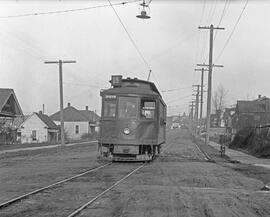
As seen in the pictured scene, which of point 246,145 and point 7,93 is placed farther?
point 7,93

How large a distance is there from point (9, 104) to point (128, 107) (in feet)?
109

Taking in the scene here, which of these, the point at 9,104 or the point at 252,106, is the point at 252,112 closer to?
the point at 252,106

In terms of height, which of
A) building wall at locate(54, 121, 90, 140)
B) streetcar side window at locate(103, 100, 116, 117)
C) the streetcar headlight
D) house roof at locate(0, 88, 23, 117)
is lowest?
building wall at locate(54, 121, 90, 140)

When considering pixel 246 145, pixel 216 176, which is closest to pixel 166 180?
pixel 216 176

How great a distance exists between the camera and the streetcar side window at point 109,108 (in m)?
21.6

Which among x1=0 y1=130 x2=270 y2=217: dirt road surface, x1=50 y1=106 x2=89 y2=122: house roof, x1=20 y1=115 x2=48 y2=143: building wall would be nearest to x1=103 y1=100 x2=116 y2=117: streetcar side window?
x1=0 y1=130 x2=270 y2=217: dirt road surface

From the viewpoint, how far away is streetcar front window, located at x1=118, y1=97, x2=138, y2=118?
70.3ft

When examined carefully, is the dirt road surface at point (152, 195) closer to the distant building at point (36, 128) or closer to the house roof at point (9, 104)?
the house roof at point (9, 104)

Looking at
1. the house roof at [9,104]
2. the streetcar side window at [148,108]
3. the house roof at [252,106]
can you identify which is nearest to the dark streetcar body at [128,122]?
the streetcar side window at [148,108]

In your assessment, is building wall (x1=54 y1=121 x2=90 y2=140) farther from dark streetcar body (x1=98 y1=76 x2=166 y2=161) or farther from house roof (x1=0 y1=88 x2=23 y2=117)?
dark streetcar body (x1=98 y1=76 x2=166 y2=161)

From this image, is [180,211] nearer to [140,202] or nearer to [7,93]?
[140,202]

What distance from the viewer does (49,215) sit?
8.53 m

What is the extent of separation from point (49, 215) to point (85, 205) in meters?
1.18

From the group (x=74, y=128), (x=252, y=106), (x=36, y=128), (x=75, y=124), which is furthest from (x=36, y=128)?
(x=252, y=106)
